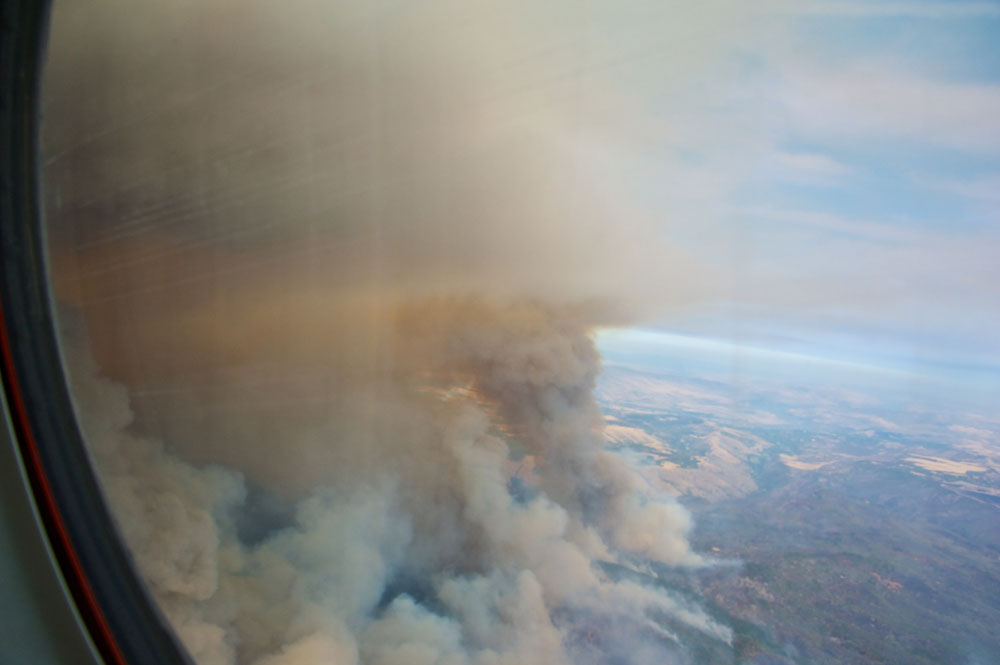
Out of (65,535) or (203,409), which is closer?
(65,535)

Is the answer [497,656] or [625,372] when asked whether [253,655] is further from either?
[625,372]

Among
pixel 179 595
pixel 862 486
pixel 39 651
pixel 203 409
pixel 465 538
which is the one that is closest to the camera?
pixel 39 651

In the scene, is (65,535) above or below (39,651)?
above

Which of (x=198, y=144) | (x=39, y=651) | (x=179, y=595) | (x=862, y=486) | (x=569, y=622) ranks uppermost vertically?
(x=198, y=144)

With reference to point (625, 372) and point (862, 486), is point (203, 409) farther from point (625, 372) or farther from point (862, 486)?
point (862, 486)

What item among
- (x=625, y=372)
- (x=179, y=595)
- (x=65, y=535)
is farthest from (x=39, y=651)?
(x=625, y=372)

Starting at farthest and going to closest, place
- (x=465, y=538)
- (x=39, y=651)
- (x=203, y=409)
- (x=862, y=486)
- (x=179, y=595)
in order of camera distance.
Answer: (x=465, y=538) < (x=203, y=409) < (x=179, y=595) < (x=862, y=486) < (x=39, y=651)

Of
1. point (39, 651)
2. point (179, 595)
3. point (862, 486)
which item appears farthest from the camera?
point (179, 595)

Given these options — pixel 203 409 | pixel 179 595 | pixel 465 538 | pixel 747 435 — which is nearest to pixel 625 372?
pixel 747 435

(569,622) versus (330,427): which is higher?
(330,427)
